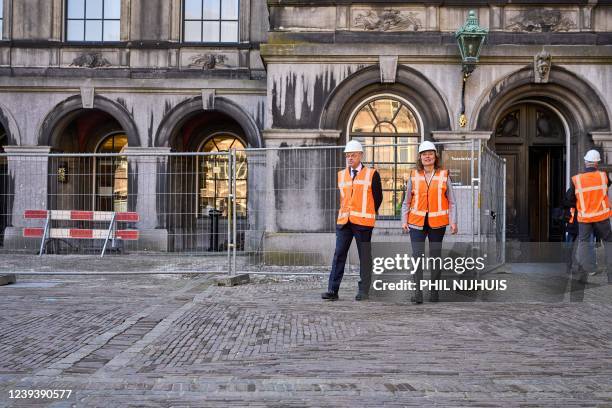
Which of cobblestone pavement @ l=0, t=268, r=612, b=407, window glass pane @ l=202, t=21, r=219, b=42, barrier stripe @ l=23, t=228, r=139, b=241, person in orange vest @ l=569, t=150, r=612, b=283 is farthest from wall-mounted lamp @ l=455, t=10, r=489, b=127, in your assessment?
barrier stripe @ l=23, t=228, r=139, b=241

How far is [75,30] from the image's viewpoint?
19438 millimetres

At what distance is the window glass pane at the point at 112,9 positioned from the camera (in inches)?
763

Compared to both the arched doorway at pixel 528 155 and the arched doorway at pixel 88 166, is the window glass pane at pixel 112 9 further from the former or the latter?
the arched doorway at pixel 528 155

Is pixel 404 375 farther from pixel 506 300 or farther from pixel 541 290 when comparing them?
pixel 541 290

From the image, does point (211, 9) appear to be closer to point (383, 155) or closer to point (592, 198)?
point (383, 155)

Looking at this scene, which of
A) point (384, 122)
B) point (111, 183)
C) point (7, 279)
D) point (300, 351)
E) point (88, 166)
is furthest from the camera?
point (111, 183)

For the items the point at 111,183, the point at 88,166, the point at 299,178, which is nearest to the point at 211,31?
the point at 111,183

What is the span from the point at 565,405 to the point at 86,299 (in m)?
6.76

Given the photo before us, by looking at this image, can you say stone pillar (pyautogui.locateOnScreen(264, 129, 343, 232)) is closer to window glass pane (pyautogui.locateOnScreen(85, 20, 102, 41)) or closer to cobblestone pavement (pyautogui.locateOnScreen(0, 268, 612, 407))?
cobblestone pavement (pyautogui.locateOnScreen(0, 268, 612, 407))

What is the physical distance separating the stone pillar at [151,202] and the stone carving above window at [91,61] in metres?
3.76

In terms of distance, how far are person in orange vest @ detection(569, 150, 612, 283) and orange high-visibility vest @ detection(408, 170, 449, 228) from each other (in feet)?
10.2

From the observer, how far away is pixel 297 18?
1502 cm

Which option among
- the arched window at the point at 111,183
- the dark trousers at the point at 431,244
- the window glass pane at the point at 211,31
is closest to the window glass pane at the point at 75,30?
the window glass pane at the point at 211,31

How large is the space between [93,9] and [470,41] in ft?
33.7
